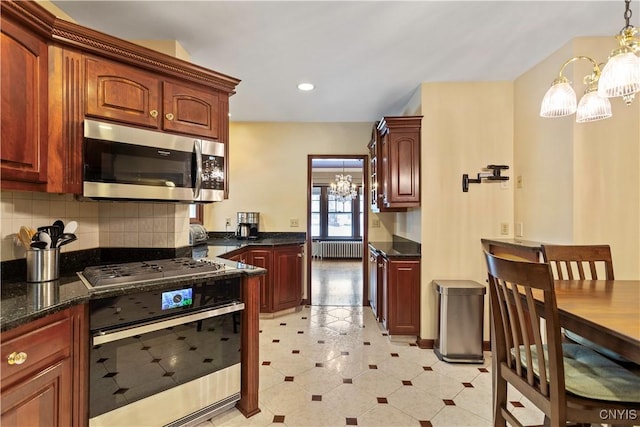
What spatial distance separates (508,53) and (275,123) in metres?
2.93

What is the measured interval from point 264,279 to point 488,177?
2.72m

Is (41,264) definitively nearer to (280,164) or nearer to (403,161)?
(403,161)

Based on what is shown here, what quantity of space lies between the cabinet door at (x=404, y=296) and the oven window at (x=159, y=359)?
171 centimetres

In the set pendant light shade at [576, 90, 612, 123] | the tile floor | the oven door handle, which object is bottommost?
the tile floor

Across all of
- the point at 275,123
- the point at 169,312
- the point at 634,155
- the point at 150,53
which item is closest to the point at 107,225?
the point at 169,312

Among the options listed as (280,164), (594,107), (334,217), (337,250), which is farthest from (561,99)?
(334,217)

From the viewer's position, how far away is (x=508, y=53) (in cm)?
247

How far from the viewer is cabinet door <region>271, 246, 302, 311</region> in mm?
3777

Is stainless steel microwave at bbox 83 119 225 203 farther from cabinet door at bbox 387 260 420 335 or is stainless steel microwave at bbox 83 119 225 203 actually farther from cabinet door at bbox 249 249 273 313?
cabinet door at bbox 387 260 420 335

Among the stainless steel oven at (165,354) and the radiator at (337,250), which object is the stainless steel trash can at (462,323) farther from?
the radiator at (337,250)

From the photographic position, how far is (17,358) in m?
1.10

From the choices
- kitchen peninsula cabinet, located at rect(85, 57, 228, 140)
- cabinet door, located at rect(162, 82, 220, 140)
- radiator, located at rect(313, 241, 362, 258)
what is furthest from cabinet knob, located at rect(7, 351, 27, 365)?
radiator, located at rect(313, 241, 362, 258)

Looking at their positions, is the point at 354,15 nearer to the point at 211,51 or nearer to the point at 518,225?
the point at 211,51

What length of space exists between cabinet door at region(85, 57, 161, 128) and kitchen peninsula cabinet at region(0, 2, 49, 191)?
0.66 ft
